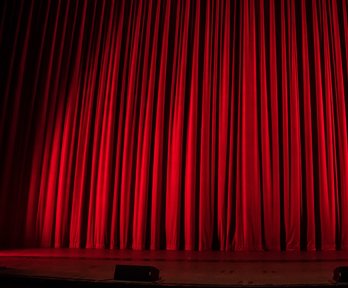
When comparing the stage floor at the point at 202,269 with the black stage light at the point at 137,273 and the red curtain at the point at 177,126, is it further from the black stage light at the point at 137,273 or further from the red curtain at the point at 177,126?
the red curtain at the point at 177,126

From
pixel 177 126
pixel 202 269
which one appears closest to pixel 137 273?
pixel 202 269

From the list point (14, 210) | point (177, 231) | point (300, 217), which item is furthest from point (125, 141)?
point (300, 217)

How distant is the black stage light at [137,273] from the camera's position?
1.48 m

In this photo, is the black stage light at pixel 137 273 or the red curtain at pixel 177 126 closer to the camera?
the black stage light at pixel 137 273

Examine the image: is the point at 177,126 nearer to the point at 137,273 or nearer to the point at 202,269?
the point at 202,269

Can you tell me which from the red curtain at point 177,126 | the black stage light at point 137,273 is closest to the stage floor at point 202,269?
the black stage light at point 137,273

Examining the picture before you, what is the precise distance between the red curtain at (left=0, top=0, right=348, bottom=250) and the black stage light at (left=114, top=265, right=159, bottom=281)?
183 centimetres

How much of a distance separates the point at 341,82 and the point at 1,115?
2936mm

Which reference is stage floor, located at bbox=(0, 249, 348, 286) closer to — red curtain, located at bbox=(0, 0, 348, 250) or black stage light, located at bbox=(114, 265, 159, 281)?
black stage light, located at bbox=(114, 265, 159, 281)

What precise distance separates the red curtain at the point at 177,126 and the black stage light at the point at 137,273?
1.83 m

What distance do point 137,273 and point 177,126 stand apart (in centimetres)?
222

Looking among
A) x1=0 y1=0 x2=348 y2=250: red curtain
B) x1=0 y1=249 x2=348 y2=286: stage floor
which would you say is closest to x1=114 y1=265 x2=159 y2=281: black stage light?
x1=0 y1=249 x2=348 y2=286: stage floor

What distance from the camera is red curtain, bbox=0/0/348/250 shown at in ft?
11.1

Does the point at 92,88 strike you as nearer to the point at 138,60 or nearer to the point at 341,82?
the point at 138,60
